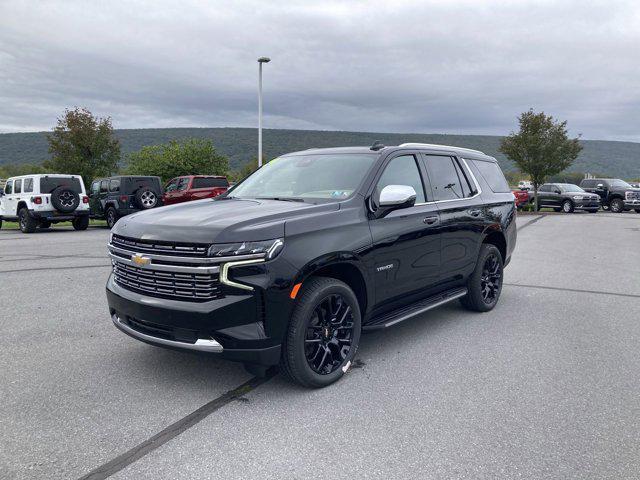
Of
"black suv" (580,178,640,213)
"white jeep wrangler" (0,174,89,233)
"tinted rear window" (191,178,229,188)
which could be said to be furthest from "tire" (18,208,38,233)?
"black suv" (580,178,640,213)

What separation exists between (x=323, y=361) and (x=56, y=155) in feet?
108

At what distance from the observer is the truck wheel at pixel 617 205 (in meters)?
31.0

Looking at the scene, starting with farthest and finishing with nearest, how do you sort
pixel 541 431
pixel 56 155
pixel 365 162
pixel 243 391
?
pixel 56 155 < pixel 365 162 < pixel 243 391 < pixel 541 431

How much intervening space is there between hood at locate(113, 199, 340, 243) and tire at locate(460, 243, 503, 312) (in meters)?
2.54

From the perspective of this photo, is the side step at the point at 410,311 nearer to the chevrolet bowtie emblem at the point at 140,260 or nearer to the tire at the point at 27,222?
the chevrolet bowtie emblem at the point at 140,260

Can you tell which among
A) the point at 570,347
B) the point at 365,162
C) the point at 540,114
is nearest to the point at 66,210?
the point at 365,162

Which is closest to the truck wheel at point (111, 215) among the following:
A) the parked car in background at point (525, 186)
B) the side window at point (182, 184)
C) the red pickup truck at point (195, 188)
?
the red pickup truck at point (195, 188)

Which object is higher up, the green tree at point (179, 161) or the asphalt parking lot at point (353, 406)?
the green tree at point (179, 161)

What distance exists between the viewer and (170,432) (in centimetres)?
312

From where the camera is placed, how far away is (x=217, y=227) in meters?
3.42

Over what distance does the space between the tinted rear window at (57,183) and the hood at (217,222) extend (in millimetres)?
15398

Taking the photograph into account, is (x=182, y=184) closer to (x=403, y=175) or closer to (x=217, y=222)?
(x=403, y=175)

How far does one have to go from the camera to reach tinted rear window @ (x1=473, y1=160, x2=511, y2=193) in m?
6.34

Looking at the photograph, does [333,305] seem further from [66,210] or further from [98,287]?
[66,210]
